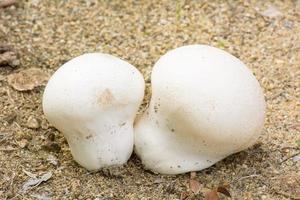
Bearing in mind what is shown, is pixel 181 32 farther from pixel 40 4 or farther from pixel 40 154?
pixel 40 154

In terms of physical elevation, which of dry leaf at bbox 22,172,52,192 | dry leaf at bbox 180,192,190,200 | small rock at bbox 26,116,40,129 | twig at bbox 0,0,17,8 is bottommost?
dry leaf at bbox 180,192,190,200

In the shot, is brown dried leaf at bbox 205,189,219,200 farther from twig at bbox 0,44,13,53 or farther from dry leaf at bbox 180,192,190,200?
twig at bbox 0,44,13,53

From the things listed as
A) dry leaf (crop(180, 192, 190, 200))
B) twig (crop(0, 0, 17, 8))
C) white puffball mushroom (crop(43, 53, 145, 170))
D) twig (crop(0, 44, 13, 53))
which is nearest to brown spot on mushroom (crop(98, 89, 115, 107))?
white puffball mushroom (crop(43, 53, 145, 170))

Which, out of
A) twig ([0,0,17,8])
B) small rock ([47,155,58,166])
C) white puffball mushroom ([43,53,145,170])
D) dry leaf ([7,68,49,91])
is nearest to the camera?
white puffball mushroom ([43,53,145,170])

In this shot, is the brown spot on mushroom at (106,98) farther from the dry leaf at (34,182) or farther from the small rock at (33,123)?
the small rock at (33,123)

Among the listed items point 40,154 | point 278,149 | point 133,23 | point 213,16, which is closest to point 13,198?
point 40,154

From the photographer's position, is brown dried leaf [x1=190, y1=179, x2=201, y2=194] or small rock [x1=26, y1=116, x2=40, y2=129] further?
small rock [x1=26, y1=116, x2=40, y2=129]

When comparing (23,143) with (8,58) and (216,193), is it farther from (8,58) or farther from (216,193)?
(216,193)
